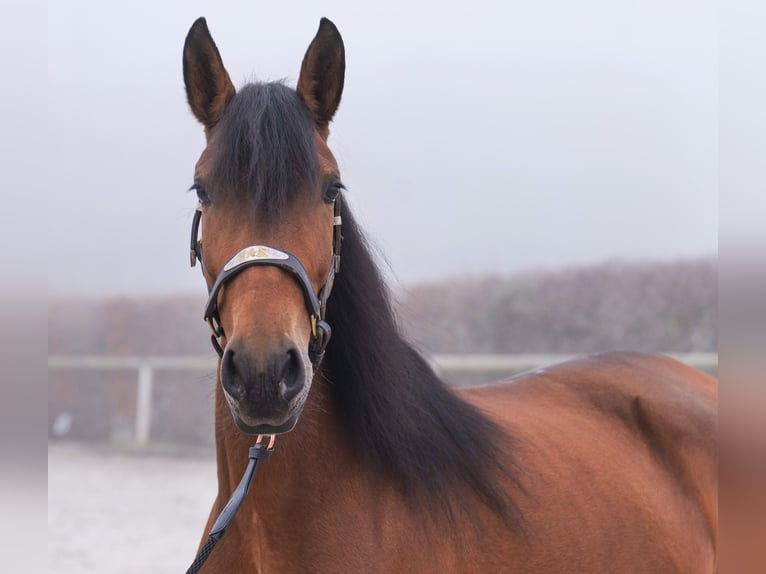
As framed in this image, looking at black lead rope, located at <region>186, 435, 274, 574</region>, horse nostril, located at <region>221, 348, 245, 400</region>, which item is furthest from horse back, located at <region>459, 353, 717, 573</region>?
horse nostril, located at <region>221, 348, 245, 400</region>

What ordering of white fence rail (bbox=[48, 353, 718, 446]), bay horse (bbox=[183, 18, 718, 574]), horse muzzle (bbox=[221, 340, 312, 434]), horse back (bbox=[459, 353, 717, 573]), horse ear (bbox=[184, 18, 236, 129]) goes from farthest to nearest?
white fence rail (bbox=[48, 353, 718, 446])
horse back (bbox=[459, 353, 717, 573])
horse ear (bbox=[184, 18, 236, 129])
bay horse (bbox=[183, 18, 718, 574])
horse muzzle (bbox=[221, 340, 312, 434])

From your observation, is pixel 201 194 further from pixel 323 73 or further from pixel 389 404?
pixel 389 404

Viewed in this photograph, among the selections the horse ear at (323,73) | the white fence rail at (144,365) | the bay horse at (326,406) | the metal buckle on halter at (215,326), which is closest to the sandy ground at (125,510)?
the white fence rail at (144,365)

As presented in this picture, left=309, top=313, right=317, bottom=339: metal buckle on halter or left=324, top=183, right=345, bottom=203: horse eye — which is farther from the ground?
left=324, top=183, right=345, bottom=203: horse eye

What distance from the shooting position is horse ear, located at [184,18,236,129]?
253 centimetres

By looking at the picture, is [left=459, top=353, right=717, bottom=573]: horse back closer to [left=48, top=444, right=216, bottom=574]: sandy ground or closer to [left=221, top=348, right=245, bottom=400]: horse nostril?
[left=221, top=348, right=245, bottom=400]: horse nostril

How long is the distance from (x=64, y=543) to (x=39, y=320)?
6.77m

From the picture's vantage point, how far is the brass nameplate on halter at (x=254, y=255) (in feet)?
7.02

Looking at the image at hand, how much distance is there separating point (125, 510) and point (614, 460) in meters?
6.84

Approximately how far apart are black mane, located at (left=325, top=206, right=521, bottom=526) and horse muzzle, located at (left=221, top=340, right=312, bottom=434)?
0.51 meters

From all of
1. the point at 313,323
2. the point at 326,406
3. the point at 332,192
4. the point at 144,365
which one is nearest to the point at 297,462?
the point at 326,406

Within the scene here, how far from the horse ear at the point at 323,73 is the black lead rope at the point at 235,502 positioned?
1.09 metres

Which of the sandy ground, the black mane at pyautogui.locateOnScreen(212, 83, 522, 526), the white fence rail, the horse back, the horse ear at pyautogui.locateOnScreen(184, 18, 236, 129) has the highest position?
the horse ear at pyautogui.locateOnScreen(184, 18, 236, 129)

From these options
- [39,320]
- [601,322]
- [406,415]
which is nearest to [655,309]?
[601,322]
